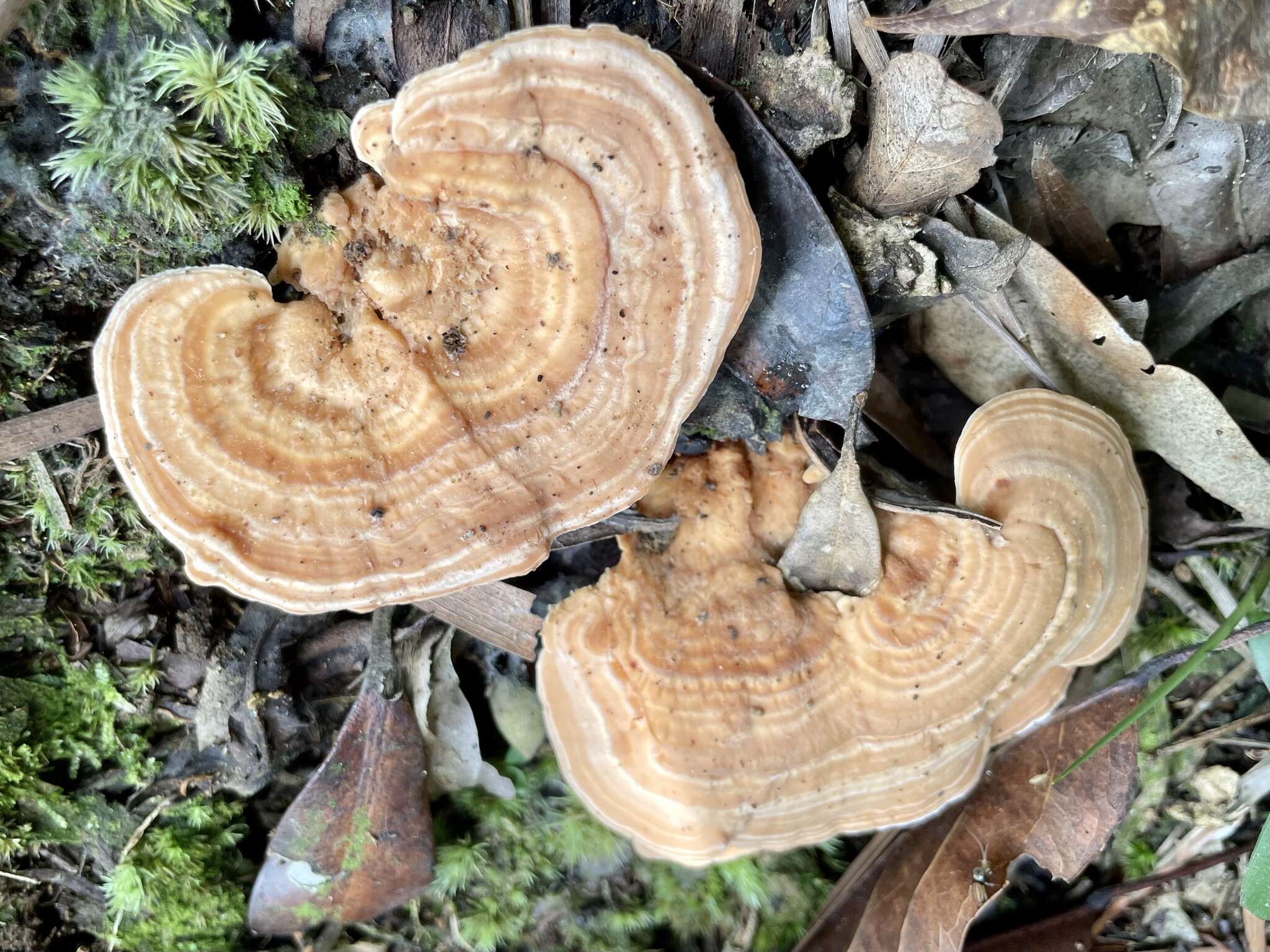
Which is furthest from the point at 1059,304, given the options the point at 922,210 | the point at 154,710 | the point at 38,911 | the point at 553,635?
the point at 38,911

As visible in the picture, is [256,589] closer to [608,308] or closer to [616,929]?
[608,308]

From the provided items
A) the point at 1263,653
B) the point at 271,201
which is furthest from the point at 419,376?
the point at 1263,653

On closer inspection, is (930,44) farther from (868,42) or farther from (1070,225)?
(1070,225)

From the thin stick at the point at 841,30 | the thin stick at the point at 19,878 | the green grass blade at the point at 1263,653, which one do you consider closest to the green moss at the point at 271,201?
the thin stick at the point at 841,30

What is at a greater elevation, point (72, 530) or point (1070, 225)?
point (1070, 225)

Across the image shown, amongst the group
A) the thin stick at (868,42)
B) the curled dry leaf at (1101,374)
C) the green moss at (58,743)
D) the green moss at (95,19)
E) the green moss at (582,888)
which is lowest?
the green moss at (582,888)

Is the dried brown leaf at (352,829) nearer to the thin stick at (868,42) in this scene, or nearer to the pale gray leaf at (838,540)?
the pale gray leaf at (838,540)

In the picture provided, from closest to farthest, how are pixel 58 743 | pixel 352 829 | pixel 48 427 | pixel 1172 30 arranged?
pixel 1172 30
pixel 48 427
pixel 58 743
pixel 352 829

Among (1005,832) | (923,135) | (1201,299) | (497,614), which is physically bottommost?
(1005,832)
